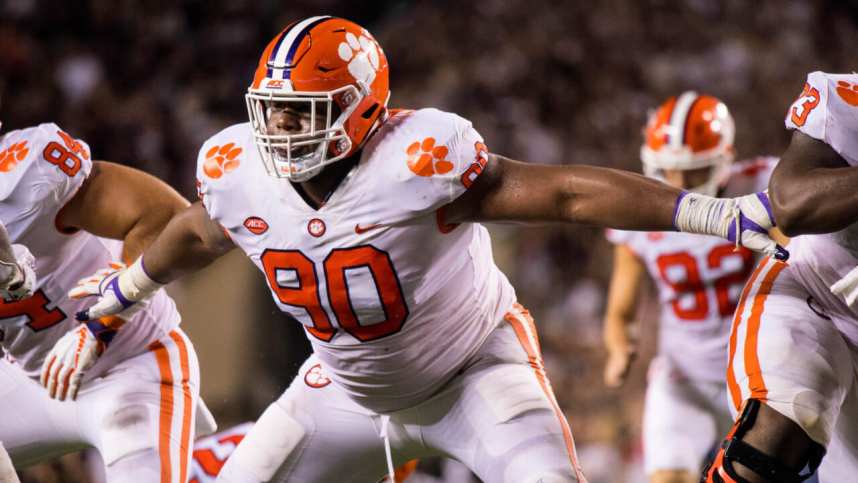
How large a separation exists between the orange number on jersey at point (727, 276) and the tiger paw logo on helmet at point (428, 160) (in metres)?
2.06

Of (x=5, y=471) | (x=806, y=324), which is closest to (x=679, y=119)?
(x=806, y=324)

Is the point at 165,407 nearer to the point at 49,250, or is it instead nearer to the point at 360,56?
the point at 49,250

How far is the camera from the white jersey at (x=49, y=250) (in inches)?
132

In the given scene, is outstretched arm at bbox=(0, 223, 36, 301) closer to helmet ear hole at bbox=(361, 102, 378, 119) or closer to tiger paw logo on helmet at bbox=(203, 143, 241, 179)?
tiger paw logo on helmet at bbox=(203, 143, 241, 179)

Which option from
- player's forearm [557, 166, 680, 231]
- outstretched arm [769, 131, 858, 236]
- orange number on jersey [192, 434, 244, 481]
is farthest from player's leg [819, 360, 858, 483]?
orange number on jersey [192, 434, 244, 481]

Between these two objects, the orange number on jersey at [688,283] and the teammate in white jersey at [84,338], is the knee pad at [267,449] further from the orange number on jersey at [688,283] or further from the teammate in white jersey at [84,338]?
the orange number on jersey at [688,283]

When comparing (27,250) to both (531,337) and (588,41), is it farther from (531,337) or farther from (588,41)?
(588,41)

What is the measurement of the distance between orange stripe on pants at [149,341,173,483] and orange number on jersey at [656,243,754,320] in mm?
2018

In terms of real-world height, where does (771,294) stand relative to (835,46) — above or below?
above

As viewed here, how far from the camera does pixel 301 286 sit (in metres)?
2.92

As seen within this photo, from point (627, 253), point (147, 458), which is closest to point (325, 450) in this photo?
point (147, 458)

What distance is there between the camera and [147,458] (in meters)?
3.23

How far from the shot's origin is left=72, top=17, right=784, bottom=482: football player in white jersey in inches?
108

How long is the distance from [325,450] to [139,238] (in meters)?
0.86
